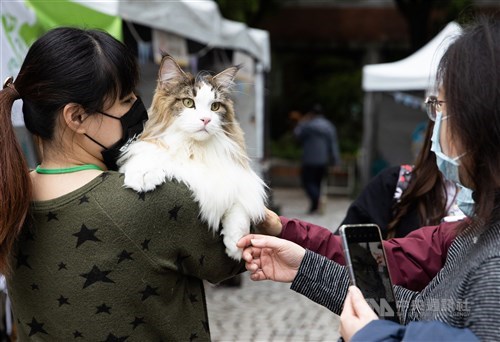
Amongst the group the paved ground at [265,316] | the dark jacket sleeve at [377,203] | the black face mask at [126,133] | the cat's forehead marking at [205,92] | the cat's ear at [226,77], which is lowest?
the paved ground at [265,316]

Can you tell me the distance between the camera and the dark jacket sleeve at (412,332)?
1.20 m

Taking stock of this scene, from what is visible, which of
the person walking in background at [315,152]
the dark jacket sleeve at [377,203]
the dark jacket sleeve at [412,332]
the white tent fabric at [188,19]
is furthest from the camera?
the person walking in background at [315,152]

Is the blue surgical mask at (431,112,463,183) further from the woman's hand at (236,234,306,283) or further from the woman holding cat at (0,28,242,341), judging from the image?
the woman holding cat at (0,28,242,341)

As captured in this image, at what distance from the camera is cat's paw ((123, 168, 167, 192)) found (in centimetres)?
150

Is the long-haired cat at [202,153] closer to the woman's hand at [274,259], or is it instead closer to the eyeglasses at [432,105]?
the woman's hand at [274,259]

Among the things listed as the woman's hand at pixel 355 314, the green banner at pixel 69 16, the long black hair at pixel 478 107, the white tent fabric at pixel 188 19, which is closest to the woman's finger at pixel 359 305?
the woman's hand at pixel 355 314

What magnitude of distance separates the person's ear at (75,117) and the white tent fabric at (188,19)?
8.23 ft

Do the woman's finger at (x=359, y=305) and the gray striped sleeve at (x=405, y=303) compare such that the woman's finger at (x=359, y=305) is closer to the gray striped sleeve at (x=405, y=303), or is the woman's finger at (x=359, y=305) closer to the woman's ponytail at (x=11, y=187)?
the gray striped sleeve at (x=405, y=303)

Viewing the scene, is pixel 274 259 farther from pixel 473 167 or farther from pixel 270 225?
pixel 473 167

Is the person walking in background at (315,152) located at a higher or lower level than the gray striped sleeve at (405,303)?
lower

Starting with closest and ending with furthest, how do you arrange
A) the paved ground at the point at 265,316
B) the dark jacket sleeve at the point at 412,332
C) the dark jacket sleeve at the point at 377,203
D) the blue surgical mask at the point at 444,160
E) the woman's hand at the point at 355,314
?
the dark jacket sleeve at the point at 412,332
the woman's hand at the point at 355,314
the blue surgical mask at the point at 444,160
the dark jacket sleeve at the point at 377,203
the paved ground at the point at 265,316

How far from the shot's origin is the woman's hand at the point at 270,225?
1.87 meters

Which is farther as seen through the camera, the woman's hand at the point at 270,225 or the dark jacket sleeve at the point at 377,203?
the dark jacket sleeve at the point at 377,203

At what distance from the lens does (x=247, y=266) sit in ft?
5.48
